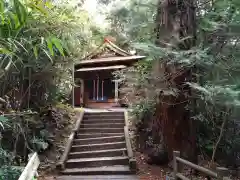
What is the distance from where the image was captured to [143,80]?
5773mm

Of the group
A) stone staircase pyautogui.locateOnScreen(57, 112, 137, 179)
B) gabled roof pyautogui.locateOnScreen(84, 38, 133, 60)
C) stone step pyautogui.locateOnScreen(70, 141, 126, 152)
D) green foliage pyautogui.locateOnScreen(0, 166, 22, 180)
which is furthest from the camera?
gabled roof pyautogui.locateOnScreen(84, 38, 133, 60)

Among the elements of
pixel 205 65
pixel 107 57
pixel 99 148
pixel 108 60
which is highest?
pixel 107 57

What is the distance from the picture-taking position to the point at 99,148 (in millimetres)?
7277

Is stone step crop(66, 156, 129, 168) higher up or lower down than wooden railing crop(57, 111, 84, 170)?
lower down

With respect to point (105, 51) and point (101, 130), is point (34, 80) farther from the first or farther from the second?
point (105, 51)

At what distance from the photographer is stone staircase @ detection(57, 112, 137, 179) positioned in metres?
6.08

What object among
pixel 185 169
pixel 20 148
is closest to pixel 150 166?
pixel 185 169

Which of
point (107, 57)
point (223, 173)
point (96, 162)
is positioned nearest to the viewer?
point (223, 173)

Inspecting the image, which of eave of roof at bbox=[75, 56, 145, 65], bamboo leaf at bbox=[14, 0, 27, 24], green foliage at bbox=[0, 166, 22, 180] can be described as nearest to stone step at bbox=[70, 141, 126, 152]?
green foliage at bbox=[0, 166, 22, 180]

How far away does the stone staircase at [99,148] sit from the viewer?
608 cm

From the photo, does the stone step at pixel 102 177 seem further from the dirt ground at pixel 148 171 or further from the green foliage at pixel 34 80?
the green foliage at pixel 34 80

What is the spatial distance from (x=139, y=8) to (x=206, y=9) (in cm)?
192

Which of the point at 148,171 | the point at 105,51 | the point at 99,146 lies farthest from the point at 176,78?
the point at 105,51

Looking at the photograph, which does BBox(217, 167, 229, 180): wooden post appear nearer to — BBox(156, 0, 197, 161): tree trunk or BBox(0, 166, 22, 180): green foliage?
BBox(156, 0, 197, 161): tree trunk
